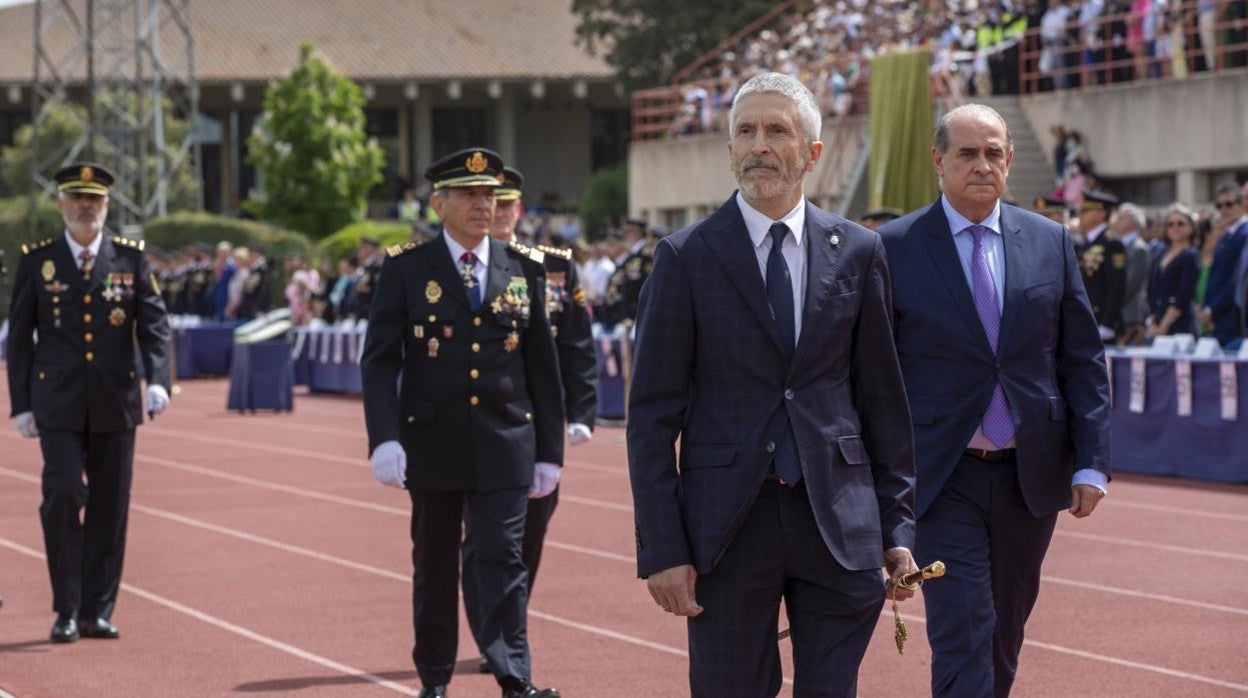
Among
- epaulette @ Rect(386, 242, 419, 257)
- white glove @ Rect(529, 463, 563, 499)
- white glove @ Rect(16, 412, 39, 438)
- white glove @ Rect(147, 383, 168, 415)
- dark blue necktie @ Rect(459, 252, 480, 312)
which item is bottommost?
white glove @ Rect(529, 463, 563, 499)

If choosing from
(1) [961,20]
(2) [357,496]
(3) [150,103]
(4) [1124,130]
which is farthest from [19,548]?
(3) [150,103]

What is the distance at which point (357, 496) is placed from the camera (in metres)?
15.1

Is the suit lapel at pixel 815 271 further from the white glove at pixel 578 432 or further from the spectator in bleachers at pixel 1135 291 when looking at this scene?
the spectator in bleachers at pixel 1135 291

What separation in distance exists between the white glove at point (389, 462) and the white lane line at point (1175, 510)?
698cm

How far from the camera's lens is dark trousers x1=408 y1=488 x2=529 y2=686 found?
7559mm

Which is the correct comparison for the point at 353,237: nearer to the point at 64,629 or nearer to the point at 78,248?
the point at 78,248

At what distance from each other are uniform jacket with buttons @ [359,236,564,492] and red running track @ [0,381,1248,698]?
0.47ft

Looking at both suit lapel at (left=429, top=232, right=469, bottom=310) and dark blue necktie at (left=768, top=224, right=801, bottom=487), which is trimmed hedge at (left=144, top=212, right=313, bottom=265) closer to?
suit lapel at (left=429, top=232, right=469, bottom=310)

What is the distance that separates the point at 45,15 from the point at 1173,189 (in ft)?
154

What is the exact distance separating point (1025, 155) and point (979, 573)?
2227 cm

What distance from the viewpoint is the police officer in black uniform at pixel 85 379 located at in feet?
30.9

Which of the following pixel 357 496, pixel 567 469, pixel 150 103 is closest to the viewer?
pixel 357 496

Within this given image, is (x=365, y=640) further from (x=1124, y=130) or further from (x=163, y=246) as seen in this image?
(x=163, y=246)

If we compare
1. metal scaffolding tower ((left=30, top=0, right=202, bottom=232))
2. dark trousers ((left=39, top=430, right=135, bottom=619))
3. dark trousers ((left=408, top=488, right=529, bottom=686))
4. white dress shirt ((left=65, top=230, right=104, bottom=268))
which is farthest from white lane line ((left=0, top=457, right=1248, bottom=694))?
metal scaffolding tower ((left=30, top=0, right=202, bottom=232))
